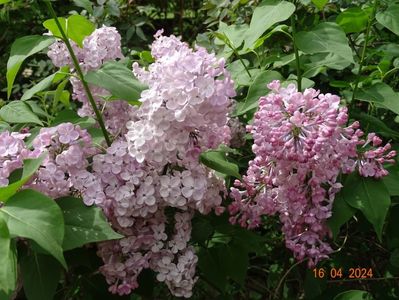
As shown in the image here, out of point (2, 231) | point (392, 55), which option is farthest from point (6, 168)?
point (392, 55)

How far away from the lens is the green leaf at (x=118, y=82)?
3.92ft

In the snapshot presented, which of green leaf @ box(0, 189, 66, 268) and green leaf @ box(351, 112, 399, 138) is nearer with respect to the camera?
green leaf @ box(0, 189, 66, 268)

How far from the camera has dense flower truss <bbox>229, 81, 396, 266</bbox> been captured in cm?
114

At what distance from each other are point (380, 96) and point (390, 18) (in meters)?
0.17

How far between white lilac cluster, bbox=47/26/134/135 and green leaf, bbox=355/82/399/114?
1.73 feet

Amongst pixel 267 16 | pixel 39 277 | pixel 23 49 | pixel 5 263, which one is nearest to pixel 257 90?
pixel 267 16

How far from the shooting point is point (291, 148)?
113 centimetres

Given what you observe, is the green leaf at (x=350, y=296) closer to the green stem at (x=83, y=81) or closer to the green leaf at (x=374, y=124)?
the green leaf at (x=374, y=124)

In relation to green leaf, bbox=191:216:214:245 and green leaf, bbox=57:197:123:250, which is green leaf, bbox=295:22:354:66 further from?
green leaf, bbox=57:197:123:250

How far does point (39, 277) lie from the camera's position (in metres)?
1.11

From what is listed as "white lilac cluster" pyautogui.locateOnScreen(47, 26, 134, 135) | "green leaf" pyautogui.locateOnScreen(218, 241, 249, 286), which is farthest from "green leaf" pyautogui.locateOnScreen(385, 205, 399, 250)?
"white lilac cluster" pyautogui.locateOnScreen(47, 26, 134, 135)

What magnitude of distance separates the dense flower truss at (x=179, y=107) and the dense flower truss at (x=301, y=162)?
103mm

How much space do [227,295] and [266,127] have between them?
0.60m

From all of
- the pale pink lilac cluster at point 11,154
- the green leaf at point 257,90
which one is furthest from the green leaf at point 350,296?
the pale pink lilac cluster at point 11,154
